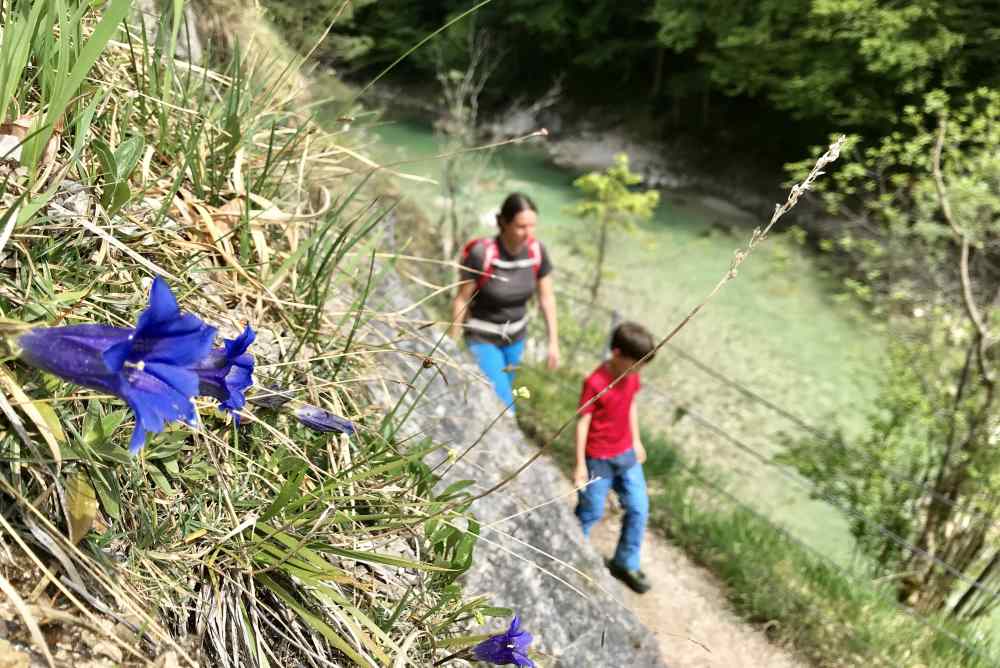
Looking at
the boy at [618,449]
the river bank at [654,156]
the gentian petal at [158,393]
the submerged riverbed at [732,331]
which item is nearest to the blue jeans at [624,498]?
the boy at [618,449]

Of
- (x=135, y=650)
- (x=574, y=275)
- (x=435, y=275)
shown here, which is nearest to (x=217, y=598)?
(x=135, y=650)

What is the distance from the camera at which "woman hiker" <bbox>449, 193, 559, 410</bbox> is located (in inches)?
155

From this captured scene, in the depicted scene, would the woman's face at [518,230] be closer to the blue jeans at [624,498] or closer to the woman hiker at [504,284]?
the woman hiker at [504,284]

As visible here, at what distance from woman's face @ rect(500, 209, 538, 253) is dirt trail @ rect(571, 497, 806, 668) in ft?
5.64

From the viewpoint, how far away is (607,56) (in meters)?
25.8

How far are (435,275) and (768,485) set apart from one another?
4.96 metres

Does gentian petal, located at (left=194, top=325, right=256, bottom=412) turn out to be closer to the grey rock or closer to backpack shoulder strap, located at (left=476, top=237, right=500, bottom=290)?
the grey rock

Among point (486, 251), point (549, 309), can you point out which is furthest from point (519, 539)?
point (549, 309)

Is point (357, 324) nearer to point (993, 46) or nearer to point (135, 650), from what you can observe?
point (135, 650)

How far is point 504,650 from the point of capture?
4.22ft

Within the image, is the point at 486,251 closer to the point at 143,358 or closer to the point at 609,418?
the point at 609,418

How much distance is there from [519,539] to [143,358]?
91cm

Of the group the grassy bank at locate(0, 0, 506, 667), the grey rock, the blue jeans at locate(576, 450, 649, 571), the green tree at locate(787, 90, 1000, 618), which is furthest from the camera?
the green tree at locate(787, 90, 1000, 618)

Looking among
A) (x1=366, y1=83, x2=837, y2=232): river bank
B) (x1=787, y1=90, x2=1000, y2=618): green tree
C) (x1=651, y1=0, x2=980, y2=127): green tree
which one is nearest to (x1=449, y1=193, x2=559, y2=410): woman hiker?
(x1=787, y1=90, x2=1000, y2=618): green tree
